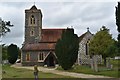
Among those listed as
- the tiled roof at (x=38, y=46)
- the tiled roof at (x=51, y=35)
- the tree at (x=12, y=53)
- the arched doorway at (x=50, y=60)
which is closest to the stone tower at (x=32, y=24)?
the tiled roof at (x=51, y=35)

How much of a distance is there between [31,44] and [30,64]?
194 inches

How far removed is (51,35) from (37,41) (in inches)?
142

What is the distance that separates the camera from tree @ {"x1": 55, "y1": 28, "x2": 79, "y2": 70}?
38.7 m

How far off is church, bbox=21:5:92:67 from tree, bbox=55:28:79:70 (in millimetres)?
12899

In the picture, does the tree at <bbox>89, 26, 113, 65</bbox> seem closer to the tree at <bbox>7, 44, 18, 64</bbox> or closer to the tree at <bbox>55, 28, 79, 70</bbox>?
the tree at <bbox>55, 28, 79, 70</bbox>

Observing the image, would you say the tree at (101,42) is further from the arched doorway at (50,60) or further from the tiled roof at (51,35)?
the tiled roof at (51,35)

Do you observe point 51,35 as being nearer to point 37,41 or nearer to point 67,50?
point 37,41

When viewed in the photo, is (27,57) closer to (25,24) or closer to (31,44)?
(31,44)

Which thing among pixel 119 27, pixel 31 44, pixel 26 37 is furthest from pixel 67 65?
pixel 26 37

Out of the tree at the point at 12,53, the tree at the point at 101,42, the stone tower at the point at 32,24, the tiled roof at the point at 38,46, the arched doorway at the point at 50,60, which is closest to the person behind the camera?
the tree at the point at 101,42

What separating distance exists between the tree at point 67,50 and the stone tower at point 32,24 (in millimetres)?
25542

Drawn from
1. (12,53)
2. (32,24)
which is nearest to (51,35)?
(32,24)

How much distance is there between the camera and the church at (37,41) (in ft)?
188

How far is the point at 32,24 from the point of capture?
217 ft
